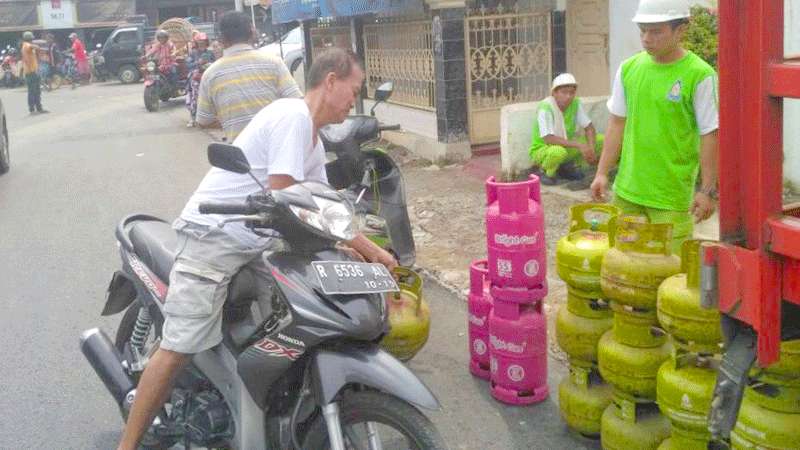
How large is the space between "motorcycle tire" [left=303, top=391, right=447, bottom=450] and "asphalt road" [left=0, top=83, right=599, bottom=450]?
4.13 feet

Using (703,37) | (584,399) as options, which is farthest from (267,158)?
(703,37)

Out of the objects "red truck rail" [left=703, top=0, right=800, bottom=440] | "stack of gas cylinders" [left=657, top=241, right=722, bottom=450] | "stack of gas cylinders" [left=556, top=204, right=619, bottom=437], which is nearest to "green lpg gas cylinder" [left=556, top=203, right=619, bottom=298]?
"stack of gas cylinders" [left=556, top=204, right=619, bottom=437]

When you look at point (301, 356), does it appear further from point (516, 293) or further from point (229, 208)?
point (516, 293)

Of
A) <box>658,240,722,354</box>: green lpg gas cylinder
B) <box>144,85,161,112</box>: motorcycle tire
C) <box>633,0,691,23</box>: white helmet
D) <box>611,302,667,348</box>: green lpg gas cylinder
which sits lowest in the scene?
<box>611,302,667,348</box>: green lpg gas cylinder

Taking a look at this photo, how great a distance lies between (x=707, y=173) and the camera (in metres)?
4.11

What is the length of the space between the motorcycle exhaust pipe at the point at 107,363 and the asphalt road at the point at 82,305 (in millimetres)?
531

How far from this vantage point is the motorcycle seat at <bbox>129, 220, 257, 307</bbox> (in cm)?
345

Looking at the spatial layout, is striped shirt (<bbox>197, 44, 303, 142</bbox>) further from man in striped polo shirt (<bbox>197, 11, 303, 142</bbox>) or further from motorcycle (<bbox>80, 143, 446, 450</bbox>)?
motorcycle (<bbox>80, 143, 446, 450</bbox>)

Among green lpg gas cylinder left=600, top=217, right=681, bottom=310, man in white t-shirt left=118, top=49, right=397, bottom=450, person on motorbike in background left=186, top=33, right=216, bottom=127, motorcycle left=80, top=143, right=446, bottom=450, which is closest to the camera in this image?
motorcycle left=80, top=143, right=446, bottom=450

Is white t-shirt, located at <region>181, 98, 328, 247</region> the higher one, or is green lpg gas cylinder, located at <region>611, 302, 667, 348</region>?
white t-shirt, located at <region>181, 98, 328, 247</region>

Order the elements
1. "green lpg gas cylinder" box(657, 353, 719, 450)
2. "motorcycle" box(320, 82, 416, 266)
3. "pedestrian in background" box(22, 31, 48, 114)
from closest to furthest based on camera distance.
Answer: "green lpg gas cylinder" box(657, 353, 719, 450) → "motorcycle" box(320, 82, 416, 266) → "pedestrian in background" box(22, 31, 48, 114)

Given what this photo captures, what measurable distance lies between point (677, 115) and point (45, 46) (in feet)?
108

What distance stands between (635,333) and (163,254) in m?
1.92

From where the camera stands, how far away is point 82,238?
8625 mm
